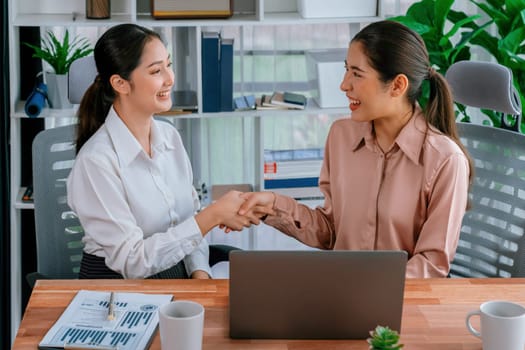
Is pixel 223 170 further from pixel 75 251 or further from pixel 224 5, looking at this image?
pixel 75 251

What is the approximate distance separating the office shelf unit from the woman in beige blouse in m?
1.06

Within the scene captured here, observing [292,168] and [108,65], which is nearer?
→ [108,65]

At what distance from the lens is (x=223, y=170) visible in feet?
13.1

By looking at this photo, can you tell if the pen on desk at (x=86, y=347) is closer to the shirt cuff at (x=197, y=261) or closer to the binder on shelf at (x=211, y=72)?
the shirt cuff at (x=197, y=261)

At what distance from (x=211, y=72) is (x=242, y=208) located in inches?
41.9

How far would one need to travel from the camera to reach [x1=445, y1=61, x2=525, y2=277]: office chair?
2.55 metres

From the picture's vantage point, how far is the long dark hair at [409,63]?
2.39 m

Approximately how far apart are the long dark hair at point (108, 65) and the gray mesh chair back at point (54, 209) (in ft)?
0.41

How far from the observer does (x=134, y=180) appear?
247cm

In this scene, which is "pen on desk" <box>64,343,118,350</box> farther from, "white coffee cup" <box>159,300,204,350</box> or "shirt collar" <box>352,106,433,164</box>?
"shirt collar" <box>352,106,433,164</box>

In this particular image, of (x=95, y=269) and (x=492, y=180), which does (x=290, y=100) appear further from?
(x=95, y=269)

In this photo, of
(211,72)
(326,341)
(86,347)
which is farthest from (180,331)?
(211,72)

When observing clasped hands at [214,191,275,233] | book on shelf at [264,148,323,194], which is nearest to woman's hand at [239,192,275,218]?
clasped hands at [214,191,275,233]

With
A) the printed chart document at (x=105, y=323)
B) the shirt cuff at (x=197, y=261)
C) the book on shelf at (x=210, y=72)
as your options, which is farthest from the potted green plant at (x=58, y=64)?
the printed chart document at (x=105, y=323)
